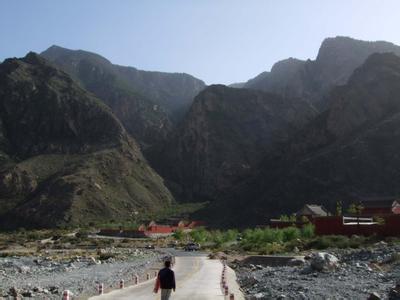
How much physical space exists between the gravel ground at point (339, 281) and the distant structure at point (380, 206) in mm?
54406

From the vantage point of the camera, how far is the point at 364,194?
120938mm

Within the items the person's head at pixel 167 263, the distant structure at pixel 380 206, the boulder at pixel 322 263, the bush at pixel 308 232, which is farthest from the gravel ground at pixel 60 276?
the distant structure at pixel 380 206

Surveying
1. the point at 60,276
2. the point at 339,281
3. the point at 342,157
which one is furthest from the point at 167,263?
the point at 342,157

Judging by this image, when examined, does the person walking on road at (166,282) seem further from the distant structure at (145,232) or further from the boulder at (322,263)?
the distant structure at (145,232)

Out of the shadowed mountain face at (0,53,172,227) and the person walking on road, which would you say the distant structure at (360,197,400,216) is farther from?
the person walking on road

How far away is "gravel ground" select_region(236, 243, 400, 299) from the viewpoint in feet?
82.5

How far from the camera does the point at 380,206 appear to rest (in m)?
102

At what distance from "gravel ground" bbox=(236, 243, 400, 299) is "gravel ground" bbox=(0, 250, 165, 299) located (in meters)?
8.52

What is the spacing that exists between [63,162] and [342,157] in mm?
81220

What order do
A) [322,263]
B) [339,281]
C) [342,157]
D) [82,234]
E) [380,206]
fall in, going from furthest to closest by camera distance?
[342,157], [82,234], [380,206], [322,263], [339,281]

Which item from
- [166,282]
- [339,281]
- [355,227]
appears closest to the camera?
[166,282]

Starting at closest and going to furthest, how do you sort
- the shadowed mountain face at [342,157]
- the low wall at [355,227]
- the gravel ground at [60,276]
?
the gravel ground at [60,276] < the low wall at [355,227] < the shadowed mountain face at [342,157]

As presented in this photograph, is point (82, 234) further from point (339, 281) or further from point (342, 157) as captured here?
point (339, 281)

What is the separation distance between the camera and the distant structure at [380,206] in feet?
315
